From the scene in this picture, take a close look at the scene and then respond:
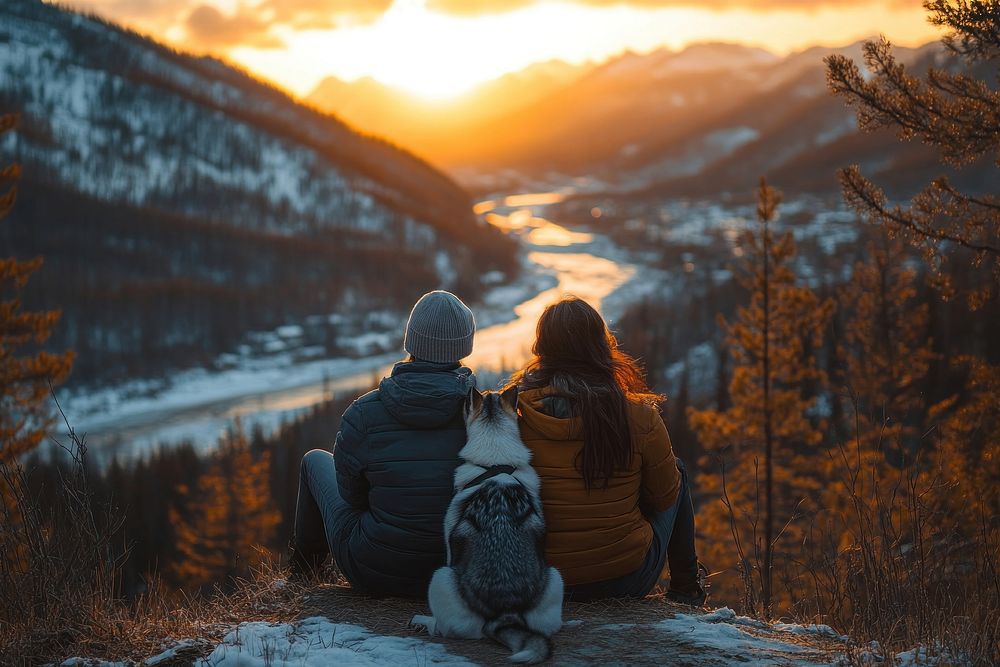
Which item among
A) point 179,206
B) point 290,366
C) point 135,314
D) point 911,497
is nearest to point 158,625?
point 911,497

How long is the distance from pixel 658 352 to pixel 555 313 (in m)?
60.9

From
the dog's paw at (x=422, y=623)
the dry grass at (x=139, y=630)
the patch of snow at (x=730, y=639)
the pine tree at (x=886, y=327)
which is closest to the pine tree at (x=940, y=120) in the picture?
the patch of snow at (x=730, y=639)

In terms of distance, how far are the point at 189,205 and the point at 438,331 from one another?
145m

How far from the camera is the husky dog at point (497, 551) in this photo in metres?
4.12

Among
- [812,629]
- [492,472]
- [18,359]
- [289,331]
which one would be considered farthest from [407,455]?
[289,331]

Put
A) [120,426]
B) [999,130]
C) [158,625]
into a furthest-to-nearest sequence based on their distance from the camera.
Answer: [120,426] → [999,130] → [158,625]

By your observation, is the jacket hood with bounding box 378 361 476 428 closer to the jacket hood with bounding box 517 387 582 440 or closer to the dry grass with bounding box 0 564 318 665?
the jacket hood with bounding box 517 387 582 440

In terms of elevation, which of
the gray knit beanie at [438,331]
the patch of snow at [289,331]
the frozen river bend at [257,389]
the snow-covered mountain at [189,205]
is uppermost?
the snow-covered mountain at [189,205]

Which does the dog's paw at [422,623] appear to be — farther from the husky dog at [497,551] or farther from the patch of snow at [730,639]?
the patch of snow at [730,639]

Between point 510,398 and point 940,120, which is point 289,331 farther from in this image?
point 510,398

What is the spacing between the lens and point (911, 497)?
462 centimetres

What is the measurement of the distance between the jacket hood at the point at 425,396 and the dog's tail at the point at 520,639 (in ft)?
3.59

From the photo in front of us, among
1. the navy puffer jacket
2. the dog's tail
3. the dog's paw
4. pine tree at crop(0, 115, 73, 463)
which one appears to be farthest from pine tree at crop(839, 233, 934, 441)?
the dog's tail

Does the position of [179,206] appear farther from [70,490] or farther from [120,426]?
[70,490]
